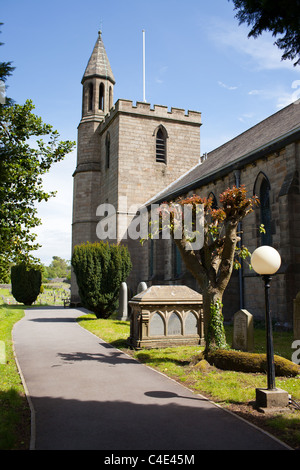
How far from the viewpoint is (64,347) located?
10.9m

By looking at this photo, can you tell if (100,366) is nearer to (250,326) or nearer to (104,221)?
(250,326)

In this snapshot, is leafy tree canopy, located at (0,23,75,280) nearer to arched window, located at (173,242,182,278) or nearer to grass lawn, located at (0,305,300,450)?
grass lawn, located at (0,305,300,450)

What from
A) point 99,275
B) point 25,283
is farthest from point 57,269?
point 99,275

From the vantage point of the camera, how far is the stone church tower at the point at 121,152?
2695 centimetres

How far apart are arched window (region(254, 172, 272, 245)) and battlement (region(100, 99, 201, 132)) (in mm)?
15130

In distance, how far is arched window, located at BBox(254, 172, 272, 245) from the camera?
50.1 ft

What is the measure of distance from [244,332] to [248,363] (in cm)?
185

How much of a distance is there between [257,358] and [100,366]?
3490 millimetres

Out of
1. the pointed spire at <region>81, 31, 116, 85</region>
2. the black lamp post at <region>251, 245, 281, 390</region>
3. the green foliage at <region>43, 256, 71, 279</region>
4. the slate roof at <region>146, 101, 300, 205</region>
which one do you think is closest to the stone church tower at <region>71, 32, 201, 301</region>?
the pointed spire at <region>81, 31, 116, 85</region>

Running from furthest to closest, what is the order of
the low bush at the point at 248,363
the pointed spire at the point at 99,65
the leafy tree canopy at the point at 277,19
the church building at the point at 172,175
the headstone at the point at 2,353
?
the pointed spire at the point at 99,65, the church building at the point at 172,175, the headstone at the point at 2,353, the low bush at the point at 248,363, the leafy tree canopy at the point at 277,19

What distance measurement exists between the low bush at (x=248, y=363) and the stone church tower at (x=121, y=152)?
710 inches

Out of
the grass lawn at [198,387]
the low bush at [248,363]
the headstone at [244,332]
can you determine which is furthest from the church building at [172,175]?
the low bush at [248,363]

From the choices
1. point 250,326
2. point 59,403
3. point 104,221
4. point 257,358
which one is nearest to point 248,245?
point 250,326

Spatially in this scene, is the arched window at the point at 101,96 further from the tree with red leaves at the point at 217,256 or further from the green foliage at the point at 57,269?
the green foliage at the point at 57,269
